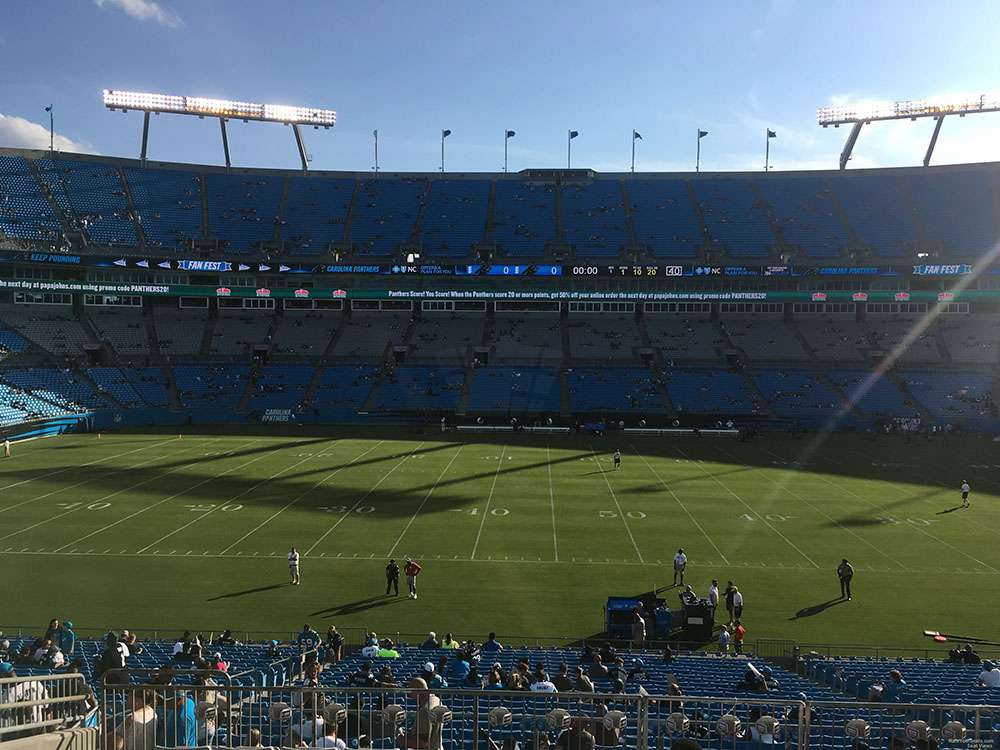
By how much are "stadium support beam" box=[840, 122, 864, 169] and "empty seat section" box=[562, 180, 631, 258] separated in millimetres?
25372

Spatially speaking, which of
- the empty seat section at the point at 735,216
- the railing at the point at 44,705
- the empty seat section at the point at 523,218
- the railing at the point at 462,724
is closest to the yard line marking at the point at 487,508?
the railing at the point at 462,724

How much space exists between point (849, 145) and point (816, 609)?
242 feet

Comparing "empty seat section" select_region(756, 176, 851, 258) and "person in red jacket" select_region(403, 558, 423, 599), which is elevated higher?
"empty seat section" select_region(756, 176, 851, 258)

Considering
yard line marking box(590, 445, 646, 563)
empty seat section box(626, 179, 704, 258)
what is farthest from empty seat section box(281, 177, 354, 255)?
yard line marking box(590, 445, 646, 563)

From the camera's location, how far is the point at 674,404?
56.9 m

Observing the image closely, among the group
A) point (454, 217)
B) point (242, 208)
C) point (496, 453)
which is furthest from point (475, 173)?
point (496, 453)

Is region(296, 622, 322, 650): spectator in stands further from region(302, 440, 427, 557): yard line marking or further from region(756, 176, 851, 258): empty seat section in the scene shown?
region(756, 176, 851, 258): empty seat section

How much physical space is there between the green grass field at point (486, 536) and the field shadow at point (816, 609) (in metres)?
0.14

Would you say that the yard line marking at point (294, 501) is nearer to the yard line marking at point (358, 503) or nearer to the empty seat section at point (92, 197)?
the yard line marking at point (358, 503)

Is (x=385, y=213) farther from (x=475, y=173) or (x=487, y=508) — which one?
(x=487, y=508)

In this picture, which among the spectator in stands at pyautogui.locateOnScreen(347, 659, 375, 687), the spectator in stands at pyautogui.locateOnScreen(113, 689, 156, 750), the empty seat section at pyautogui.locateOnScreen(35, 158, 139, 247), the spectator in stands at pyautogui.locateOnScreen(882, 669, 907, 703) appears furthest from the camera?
the empty seat section at pyautogui.locateOnScreen(35, 158, 139, 247)

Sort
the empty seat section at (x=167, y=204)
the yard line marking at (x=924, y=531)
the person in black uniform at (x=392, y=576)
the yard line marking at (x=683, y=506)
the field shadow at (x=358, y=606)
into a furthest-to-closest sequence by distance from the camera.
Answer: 1. the empty seat section at (x=167, y=204)
2. the yard line marking at (x=683, y=506)
3. the yard line marking at (x=924, y=531)
4. the person in black uniform at (x=392, y=576)
5. the field shadow at (x=358, y=606)

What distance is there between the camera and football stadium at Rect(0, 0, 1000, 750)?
1055 cm

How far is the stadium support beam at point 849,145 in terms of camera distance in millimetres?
76863
